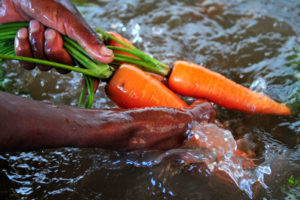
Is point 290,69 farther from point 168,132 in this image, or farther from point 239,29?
point 168,132

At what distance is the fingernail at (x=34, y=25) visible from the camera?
1.50 metres

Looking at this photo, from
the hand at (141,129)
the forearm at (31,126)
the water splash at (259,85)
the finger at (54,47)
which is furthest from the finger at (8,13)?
the water splash at (259,85)

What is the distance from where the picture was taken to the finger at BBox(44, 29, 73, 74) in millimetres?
1514

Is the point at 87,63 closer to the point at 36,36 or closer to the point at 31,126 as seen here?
the point at 36,36

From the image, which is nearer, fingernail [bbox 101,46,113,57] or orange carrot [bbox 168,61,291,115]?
fingernail [bbox 101,46,113,57]

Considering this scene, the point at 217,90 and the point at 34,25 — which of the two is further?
the point at 217,90

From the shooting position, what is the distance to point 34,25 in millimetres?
1512

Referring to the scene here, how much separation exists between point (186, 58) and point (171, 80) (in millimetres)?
547

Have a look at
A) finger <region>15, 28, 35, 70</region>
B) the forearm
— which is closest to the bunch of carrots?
finger <region>15, 28, 35, 70</region>

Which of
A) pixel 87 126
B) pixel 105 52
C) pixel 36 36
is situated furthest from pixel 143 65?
pixel 87 126

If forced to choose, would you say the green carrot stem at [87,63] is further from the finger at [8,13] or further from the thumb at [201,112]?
the thumb at [201,112]

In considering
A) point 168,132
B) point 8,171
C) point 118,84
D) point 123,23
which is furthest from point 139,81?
point 123,23

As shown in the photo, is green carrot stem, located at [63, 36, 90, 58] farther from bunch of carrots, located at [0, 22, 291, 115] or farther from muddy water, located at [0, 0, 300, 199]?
muddy water, located at [0, 0, 300, 199]

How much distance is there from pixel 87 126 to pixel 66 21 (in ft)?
2.34
